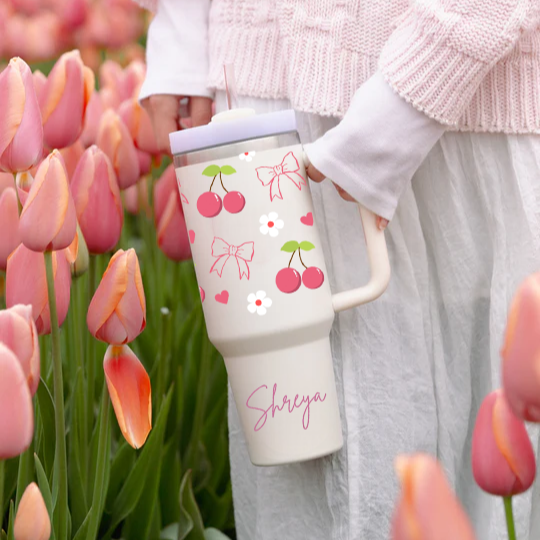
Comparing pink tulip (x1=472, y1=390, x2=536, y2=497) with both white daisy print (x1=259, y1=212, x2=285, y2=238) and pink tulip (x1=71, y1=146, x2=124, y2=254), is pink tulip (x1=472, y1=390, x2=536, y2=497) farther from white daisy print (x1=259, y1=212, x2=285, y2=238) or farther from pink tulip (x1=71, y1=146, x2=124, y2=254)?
pink tulip (x1=71, y1=146, x2=124, y2=254)

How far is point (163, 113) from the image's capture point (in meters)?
1.03

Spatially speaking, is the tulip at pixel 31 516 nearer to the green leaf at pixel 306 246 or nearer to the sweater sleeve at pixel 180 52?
the green leaf at pixel 306 246

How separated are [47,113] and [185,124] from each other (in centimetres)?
22

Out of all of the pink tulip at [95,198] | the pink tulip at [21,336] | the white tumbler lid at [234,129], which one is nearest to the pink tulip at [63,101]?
the pink tulip at [95,198]

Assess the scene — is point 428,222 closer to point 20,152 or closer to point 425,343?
point 425,343

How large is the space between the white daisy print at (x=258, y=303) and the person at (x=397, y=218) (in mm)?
124

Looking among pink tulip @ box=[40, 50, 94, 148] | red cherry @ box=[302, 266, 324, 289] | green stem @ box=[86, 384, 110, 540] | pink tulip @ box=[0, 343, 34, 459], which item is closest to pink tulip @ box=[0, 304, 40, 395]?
pink tulip @ box=[0, 343, 34, 459]

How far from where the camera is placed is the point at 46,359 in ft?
3.23

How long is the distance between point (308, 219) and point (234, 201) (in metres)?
0.07

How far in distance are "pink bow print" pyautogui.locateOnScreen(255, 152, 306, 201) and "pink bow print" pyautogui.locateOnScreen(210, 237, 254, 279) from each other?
51mm

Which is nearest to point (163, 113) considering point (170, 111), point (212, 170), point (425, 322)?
point (170, 111)

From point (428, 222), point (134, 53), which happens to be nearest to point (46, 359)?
point (428, 222)

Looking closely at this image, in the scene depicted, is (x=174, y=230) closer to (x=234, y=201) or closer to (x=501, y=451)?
(x=234, y=201)

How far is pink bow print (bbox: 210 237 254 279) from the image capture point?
76 centimetres
